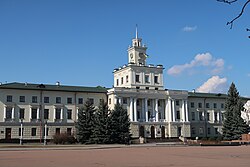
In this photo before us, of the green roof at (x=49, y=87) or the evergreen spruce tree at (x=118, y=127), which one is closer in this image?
the evergreen spruce tree at (x=118, y=127)

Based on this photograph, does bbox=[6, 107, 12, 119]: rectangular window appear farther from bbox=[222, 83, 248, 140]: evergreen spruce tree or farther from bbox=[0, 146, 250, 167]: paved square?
bbox=[222, 83, 248, 140]: evergreen spruce tree

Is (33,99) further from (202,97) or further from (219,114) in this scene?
(219,114)

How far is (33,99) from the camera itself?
2537 inches

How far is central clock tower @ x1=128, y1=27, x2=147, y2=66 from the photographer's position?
77750mm

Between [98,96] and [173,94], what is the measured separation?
1649 cm

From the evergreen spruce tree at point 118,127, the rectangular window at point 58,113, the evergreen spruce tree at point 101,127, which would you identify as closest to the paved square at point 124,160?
the evergreen spruce tree at point 101,127

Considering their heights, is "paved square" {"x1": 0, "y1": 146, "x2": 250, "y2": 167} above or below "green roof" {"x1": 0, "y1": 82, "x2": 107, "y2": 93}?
below

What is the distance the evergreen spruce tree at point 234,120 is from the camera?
66938 mm

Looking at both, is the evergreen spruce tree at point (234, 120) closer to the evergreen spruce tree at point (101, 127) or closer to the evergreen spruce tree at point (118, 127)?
the evergreen spruce tree at point (118, 127)

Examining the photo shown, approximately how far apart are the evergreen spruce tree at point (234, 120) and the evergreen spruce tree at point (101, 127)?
2591 centimetres

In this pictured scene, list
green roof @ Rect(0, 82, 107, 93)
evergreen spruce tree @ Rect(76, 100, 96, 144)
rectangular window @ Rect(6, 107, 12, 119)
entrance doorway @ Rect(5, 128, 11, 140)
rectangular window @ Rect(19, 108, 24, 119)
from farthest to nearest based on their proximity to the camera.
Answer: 1. green roof @ Rect(0, 82, 107, 93)
2. rectangular window @ Rect(19, 108, 24, 119)
3. rectangular window @ Rect(6, 107, 12, 119)
4. entrance doorway @ Rect(5, 128, 11, 140)
5. evergreen spruce tree @ Rect(76, 100, 96, 144)

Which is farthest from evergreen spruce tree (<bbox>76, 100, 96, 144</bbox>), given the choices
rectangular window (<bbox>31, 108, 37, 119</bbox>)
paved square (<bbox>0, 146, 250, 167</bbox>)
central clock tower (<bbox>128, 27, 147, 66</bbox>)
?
paved square (<bbox>0, 146, 250, 167</bbox>)

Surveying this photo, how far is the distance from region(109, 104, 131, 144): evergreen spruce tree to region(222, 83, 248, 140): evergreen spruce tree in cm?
2230

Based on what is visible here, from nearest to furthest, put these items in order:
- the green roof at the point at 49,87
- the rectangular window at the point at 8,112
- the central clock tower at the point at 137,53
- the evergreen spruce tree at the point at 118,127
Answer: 1. the evergreen spruce tree at the point at 118,127
2. the rectangular window at the point at 8,112
3. the green roof at the point at 49,87
4. the central clock tower at the point at 137,53
